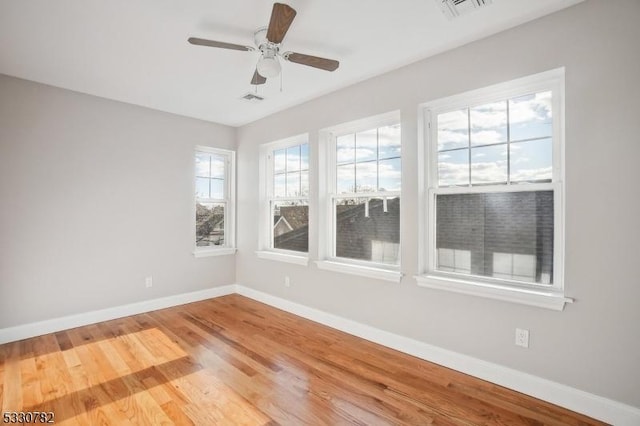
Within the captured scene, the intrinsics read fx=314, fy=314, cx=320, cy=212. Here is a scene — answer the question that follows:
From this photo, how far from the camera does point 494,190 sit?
2.43m

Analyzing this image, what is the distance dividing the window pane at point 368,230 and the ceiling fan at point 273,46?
4.85ft

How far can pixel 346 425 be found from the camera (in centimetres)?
188

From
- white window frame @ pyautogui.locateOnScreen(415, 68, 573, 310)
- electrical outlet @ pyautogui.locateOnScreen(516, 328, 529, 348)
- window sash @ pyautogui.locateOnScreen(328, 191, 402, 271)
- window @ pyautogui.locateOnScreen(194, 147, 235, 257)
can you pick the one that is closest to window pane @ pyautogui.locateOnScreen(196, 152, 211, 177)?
window @ pyautogui.locateOnScreen(194, 147, 235, 257)

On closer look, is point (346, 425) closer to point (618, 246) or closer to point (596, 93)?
point (618, 246)

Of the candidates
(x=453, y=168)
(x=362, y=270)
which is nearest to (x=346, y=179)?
(x=362, y=270)

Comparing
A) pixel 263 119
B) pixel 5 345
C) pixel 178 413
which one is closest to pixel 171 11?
pixel 263 119

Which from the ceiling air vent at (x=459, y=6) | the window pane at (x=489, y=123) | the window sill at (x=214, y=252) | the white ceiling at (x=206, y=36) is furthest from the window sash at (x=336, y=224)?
the window sill at (x=214, y=252)

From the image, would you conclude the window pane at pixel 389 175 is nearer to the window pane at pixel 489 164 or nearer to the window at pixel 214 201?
the window pane at pixel 489 164

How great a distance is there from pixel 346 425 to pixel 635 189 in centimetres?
219

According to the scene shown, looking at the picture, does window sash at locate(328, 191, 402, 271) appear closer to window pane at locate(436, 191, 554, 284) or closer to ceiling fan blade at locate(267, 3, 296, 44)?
window pane at locate(436, 191, 554, 284)

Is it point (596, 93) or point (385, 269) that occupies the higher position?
point (596, 93)

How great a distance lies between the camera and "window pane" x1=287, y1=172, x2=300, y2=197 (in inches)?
163

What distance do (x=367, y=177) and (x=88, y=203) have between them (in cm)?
314

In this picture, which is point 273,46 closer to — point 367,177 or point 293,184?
point 367,177
